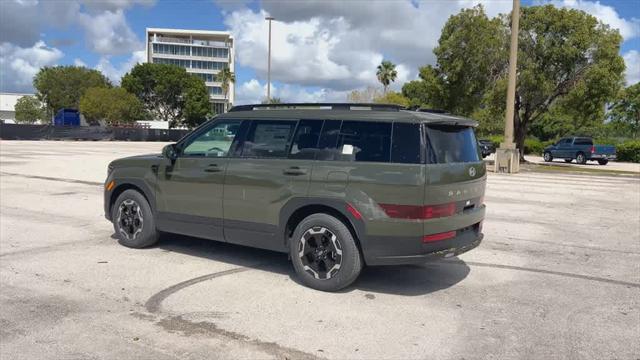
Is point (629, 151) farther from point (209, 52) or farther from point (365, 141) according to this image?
point (209, 52)

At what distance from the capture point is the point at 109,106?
72.5 metres

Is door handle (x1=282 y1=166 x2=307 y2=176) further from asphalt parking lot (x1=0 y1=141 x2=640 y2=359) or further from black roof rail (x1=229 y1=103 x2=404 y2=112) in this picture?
asphalt parking lot (x1=0 y1=141 x2=640 y2=359)

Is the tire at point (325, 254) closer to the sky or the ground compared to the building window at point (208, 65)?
closer to the ground

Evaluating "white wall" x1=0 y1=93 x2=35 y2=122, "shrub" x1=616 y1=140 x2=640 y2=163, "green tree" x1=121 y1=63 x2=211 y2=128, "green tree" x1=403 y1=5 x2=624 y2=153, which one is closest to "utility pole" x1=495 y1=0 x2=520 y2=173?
"green tree" x1=403 y1=5 x2=624 y2=153

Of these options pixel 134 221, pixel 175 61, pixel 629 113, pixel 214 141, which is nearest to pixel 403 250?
pixel 214 141

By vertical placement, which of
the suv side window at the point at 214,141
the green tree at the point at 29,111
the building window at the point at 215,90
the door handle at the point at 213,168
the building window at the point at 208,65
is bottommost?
the door handle at the point at 213,168

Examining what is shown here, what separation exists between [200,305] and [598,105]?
92.2ft

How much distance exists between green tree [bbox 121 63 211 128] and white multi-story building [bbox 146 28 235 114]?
1833 inches

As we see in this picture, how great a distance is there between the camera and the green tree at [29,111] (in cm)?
9462

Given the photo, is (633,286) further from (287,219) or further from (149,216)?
(149,216)

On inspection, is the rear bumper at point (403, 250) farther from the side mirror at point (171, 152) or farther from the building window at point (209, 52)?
the building window at point (209, 52)

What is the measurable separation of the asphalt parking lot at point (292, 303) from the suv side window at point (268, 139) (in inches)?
52.2

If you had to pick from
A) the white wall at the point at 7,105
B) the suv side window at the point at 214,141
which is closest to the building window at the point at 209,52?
the white wall at the point at 7,105

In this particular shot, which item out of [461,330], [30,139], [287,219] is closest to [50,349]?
[287,219]
